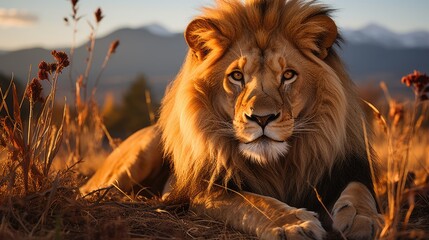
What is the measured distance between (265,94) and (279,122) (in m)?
0.19

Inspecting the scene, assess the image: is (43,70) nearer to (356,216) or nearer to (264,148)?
(264,148)

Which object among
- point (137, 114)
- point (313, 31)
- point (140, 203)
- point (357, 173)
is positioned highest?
point (313, 31)

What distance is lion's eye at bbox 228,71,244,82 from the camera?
3.77 meters

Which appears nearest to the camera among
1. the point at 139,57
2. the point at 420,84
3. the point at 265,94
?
the point at 420,84

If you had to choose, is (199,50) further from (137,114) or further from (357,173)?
(137,114)

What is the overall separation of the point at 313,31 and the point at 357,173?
951 millimetres

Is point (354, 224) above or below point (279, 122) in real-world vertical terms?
below

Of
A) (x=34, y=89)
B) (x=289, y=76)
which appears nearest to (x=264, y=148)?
(x=289, y=76)

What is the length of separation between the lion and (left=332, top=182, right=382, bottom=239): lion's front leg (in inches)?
1.0

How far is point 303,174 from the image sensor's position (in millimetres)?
3873

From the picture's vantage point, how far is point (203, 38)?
4039mm

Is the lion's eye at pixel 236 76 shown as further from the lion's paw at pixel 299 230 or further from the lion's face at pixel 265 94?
the lion's paw at pixel 299 230

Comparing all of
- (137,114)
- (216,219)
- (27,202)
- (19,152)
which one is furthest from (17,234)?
(137,114)

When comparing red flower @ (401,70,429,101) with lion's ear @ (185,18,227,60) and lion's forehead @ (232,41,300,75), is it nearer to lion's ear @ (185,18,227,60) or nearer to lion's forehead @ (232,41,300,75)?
lion's forehead @ (232,41,300,75)
